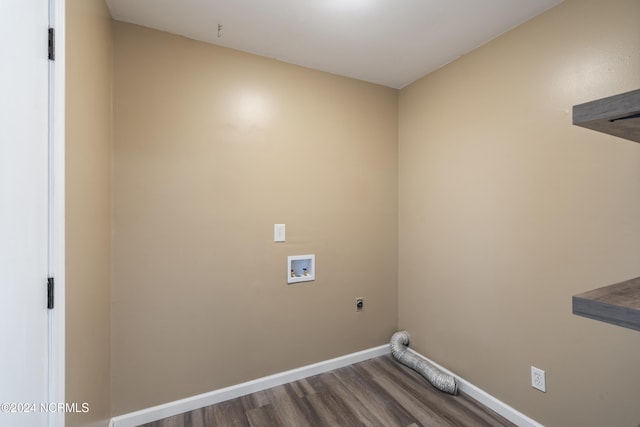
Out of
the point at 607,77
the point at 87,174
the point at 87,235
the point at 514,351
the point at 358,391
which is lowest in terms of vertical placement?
the point at 358,391

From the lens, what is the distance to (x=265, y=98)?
2.14 metres

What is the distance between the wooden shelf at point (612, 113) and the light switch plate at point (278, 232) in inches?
70.7

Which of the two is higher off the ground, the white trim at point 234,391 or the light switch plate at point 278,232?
the light switch plate at point 278,232

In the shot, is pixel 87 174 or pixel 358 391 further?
pixel 358 391

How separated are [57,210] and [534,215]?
7.49 ft

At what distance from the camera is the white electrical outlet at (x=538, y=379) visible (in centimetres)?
164

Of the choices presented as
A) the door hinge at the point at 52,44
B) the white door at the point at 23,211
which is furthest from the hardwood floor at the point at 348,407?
the door hinge at the point at 52,44

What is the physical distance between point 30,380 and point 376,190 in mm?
2364

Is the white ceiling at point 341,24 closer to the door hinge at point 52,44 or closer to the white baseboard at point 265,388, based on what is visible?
the door hinge at point 52,44

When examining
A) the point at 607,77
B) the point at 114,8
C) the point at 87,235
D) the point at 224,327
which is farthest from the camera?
the point at 224,327

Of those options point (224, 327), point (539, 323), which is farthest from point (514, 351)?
point (224, 327)

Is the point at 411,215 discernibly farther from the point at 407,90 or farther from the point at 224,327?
the point at 224,327

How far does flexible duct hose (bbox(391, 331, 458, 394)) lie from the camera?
2.06 meters

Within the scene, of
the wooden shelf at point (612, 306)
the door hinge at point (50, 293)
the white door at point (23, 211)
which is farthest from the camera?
the door hinge at point (50, 293)
